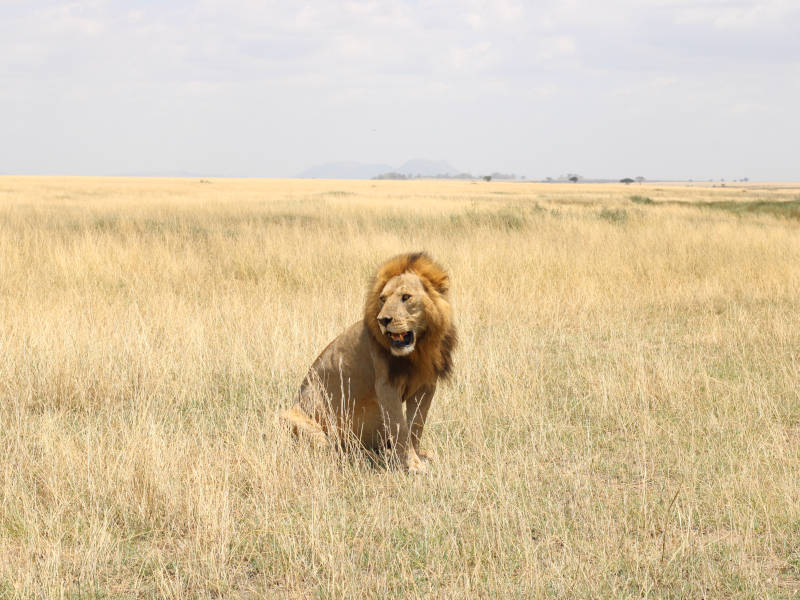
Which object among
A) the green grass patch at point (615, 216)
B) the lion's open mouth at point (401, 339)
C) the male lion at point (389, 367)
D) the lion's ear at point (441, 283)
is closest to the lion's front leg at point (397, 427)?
the male lion at point (389, 367)

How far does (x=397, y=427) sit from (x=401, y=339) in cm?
52

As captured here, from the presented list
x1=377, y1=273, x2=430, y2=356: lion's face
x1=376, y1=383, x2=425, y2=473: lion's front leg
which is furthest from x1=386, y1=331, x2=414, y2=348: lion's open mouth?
x1=376, y1=383, x2=425, y2=473: lion's front leg

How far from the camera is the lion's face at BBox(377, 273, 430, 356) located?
11.4ft

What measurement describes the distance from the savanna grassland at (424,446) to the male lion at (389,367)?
0.19 metres

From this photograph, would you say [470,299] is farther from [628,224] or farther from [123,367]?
[628,224]

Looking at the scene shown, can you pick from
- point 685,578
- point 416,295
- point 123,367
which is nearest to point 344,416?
point 416,295

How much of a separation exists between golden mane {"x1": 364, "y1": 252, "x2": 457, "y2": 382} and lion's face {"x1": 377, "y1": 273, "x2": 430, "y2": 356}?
0.04 m

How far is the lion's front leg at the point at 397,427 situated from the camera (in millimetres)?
3650

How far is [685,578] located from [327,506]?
5.35 feet

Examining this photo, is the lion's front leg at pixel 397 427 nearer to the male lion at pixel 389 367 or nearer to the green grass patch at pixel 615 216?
the male lion at pixel 389 367

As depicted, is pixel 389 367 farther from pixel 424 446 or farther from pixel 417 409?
pixel 424 446

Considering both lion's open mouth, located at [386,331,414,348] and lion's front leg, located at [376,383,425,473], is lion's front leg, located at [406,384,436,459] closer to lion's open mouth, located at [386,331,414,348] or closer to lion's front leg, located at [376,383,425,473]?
lion's front leg, located at [376,383,425,473]

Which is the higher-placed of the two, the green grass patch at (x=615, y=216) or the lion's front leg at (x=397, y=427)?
the green grass patch at (x=615, y=216)

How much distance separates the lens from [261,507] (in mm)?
3484
